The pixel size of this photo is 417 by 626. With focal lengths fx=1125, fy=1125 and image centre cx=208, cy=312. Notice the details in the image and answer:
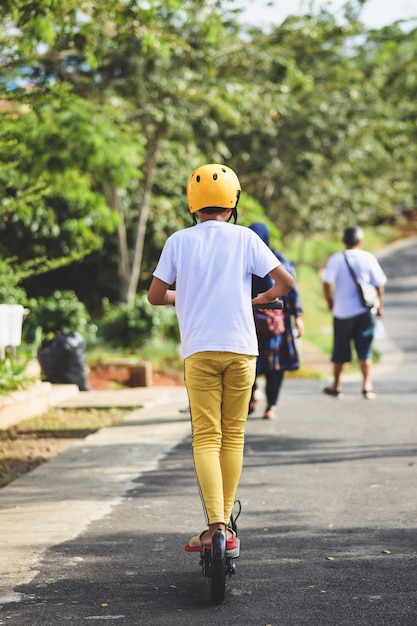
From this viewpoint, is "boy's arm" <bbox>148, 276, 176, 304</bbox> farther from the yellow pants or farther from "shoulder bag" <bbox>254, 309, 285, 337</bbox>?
"shoulder bag" <bbox>254, 309, 285, 337</bbox>

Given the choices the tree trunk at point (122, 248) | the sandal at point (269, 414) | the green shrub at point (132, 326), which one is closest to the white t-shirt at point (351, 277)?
the sandal at point (269, 414)

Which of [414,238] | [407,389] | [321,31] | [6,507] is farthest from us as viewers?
[414,238]

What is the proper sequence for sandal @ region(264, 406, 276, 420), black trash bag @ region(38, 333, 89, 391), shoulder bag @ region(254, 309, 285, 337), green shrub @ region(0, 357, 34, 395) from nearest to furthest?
shoulder bag @ region(254, 309, 285, 337), green shrub @ region(0, 357, 34, 395), sandal @ region(264, 406, 276, 420), black trash bag @ region(38, 333, 89, 391)

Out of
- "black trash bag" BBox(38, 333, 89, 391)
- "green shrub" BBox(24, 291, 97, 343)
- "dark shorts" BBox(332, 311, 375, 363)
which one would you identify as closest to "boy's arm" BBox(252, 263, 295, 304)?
"dark shorts" BBox(332, 311, 375, 363)

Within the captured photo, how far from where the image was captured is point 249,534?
19.7ft

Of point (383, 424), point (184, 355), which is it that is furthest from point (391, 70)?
point (184, 355)

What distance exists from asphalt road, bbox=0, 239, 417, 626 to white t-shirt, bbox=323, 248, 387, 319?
1.44m

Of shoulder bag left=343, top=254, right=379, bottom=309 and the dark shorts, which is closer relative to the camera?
shoulder bag left=343, top=254, right=379, bottom=309

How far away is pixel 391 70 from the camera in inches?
1142

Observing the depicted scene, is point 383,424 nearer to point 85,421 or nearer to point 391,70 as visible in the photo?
point 85,421

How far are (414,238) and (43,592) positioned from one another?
206 feet

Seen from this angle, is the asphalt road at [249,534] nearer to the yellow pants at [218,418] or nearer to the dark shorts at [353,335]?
the yellow pants at [218,418]

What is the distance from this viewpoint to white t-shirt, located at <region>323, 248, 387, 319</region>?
11.6m

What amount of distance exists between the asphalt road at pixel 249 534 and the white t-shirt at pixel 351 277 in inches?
56.5
